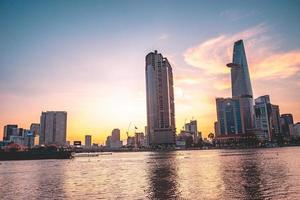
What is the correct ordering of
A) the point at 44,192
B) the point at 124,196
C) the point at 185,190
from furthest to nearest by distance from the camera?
the point at 44,192, the point at 185,190, the point at 124,196

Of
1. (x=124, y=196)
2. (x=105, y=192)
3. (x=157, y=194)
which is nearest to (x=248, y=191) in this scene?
(x=157, y=194)

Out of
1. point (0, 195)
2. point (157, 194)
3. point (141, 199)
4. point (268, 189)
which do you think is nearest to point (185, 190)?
point (157, 194)

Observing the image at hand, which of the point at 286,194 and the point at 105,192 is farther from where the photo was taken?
the point at 105,192

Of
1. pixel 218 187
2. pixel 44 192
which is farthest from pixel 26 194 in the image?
pixel 218 187

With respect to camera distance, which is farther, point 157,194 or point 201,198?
point 157,194

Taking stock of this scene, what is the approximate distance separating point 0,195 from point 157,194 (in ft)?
99.1

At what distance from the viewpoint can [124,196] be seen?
1880 inches

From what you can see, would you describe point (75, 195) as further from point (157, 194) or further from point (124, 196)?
point (157, 194)

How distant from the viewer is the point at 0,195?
53.5m

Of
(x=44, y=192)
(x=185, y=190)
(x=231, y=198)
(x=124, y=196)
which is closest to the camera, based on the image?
(x=231, y=198)

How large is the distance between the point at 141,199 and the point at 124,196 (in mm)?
4262

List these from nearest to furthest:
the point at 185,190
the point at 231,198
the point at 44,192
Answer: the point at 231,198, the point at 185,190, the point at 44,192

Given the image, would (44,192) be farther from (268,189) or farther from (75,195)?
(268,189)

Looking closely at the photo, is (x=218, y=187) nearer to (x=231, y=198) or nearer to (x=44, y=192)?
(x=231, y=198)
